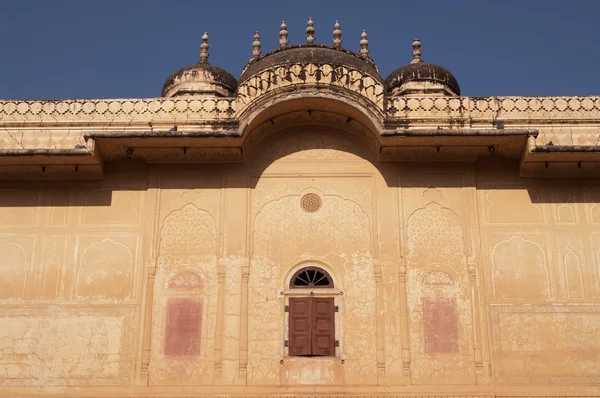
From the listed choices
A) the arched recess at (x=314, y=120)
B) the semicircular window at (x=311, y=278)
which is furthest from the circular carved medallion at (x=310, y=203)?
the arched recess at (x=314, y=120)

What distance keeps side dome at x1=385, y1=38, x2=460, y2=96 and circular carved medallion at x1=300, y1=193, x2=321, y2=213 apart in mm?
3769

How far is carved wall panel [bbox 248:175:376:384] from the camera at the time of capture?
8797mm

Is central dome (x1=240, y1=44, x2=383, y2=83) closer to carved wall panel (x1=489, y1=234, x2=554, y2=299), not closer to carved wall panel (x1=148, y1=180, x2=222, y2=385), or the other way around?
carved wall panel (x1=148, y1=180, x2=222, y2=385)

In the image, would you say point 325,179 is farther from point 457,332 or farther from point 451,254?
point 457,332

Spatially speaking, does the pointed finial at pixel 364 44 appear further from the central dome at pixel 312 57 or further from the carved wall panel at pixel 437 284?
the carved wall panel at pixel 437 284

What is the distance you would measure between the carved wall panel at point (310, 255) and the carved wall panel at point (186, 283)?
542 millimetres

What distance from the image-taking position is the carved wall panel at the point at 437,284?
8.75 meters

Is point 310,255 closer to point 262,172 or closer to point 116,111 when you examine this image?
point 262,172

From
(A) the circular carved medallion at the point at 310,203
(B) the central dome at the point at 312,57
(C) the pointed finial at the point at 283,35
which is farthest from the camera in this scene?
(C) the pointed finial at the point at 283,35

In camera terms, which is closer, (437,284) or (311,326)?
(311,326)

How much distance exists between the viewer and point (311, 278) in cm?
923

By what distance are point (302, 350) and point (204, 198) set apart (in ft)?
8.20

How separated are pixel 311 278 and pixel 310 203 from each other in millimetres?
1053

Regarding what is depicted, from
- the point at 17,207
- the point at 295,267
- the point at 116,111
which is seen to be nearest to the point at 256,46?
the point at 116,111
